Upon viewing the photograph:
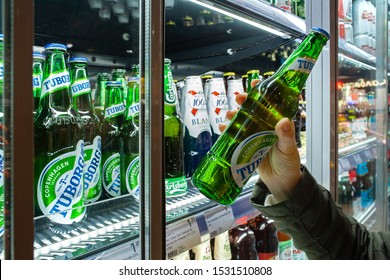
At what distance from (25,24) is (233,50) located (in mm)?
1065

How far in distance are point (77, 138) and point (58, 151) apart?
0.19ft

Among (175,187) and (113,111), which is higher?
(113,111)

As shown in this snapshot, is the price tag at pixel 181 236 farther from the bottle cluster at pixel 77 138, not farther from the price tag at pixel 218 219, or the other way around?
the bottle cluster at pixel 77 138

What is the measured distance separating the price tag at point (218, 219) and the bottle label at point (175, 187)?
0.39ft

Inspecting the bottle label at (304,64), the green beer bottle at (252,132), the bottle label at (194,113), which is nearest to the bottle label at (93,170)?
the green beer bottle at (252,132)

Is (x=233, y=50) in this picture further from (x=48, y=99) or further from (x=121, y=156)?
(x=48, y=99)

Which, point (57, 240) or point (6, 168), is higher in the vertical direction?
point (6, 168)

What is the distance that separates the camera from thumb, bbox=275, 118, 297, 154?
793 mm

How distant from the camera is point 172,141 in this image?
1.13m

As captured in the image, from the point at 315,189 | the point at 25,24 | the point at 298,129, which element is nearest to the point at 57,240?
the point at 25,24

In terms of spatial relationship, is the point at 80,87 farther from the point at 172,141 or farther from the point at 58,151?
the point at 172,141

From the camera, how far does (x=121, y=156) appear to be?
3.28ft

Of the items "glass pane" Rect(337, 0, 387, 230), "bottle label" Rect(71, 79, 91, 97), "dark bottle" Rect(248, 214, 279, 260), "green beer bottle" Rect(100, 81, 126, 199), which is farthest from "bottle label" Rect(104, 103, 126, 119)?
"glass pane" Rect(337, 0, 387, 230)

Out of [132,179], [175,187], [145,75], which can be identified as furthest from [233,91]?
[145,75]
